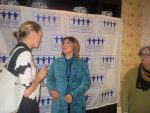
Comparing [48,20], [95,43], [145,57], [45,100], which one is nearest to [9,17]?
[48,20]

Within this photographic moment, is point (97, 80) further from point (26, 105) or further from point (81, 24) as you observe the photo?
point (26, 105)

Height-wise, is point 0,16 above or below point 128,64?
above

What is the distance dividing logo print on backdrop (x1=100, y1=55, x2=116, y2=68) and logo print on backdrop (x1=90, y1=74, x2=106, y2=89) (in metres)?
0.14

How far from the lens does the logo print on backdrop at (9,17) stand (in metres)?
2.43

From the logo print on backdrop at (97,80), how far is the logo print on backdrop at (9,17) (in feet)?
4.20

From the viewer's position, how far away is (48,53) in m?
2.80

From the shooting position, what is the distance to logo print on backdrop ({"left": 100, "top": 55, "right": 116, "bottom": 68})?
3.37m

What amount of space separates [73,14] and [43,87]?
95cm

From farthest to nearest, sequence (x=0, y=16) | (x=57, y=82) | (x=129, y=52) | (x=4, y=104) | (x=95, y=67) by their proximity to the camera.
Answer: (x=129, y=52) < (x=95, y=67) < (x=57, y=82) < (x=0, y=16) < (x=4, y=104)

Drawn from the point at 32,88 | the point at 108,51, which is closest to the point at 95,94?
the point at 108,51

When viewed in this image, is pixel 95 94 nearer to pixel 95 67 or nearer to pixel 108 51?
pixel 95 67

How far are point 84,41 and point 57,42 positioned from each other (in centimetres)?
→ 43

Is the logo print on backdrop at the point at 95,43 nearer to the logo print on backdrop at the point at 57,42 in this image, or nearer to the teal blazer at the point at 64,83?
the logo print on backdrop at the point at 57,42

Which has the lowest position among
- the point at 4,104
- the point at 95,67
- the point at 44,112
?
the point at 44,112
